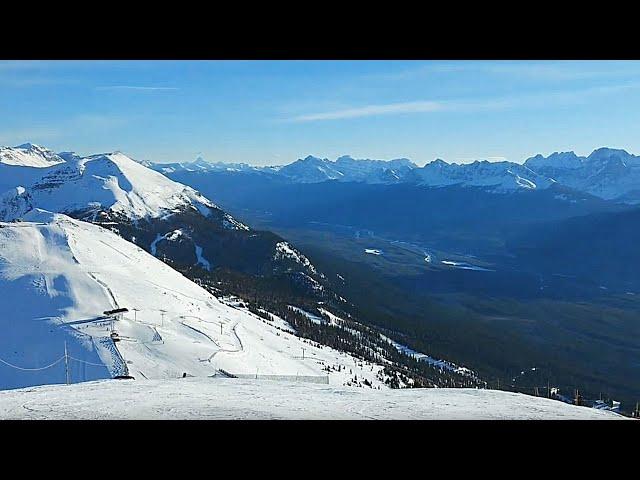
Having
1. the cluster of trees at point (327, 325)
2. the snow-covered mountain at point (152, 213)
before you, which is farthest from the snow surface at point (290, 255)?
the cluster of trees at point (327, 325)

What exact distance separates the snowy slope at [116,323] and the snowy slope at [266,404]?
24.4 m

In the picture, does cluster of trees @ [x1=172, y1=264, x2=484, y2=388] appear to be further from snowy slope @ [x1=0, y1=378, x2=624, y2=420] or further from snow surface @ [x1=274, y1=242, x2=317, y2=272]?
snowy slope @ [x1=0, y1=378, x2=624, y2=420]

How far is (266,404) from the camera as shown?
109 inches

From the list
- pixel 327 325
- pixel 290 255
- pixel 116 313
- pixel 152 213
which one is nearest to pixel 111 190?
pixel 152 213

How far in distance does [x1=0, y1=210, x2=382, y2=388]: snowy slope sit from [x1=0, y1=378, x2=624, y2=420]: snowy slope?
24423mm

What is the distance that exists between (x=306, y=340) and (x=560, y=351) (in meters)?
49.9

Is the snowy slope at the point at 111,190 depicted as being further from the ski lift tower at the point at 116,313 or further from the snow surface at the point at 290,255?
the ski lift tower at the point at 116,313

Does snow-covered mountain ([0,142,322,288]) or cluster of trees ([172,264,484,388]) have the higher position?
snow-covered mountain ([0,142,322,288])

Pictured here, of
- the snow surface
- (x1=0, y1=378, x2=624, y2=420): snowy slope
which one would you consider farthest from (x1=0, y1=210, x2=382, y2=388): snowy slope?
the snow surface

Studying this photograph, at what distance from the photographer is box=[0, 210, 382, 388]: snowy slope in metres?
32.4

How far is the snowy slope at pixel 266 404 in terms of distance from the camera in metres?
2.51

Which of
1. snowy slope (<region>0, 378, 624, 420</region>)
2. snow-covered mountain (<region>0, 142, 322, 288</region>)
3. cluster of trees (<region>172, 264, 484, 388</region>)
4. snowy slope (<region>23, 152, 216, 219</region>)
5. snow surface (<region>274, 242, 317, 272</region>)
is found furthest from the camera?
snowy slope (<region>23, 152, 216, 219</region>)
